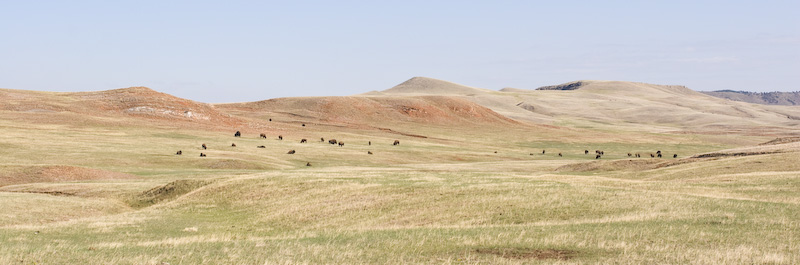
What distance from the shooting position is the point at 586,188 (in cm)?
3778

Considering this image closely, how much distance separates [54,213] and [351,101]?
136m

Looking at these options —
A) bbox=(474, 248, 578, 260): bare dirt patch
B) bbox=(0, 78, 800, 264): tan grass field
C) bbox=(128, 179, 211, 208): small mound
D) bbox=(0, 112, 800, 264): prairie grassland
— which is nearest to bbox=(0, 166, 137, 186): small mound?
bbox=(0, 78, 800, 264): tan grass field

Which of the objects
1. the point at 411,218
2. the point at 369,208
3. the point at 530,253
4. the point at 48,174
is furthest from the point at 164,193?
the point at 530,253

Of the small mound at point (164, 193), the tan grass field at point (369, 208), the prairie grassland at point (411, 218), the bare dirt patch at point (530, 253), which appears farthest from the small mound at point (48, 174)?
the bare dirt patch at point (530, 253)

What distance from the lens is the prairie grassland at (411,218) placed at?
20.9m

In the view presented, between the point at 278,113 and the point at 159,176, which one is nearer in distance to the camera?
the point at 159,176

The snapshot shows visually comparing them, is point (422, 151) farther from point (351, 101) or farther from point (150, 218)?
point (351, 101)

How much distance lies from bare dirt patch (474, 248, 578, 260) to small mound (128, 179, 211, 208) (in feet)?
88.1

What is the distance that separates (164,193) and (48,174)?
17.2 metres

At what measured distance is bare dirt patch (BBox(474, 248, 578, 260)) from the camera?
68.4 feet

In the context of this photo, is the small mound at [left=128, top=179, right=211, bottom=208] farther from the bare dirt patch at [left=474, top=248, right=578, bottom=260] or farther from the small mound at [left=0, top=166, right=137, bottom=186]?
the bare dirt patch at [left=474, top=248, right=578, bottom=260]

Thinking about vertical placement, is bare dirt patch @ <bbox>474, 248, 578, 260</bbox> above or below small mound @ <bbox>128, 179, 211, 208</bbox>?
above

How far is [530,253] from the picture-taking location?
21.5 meters

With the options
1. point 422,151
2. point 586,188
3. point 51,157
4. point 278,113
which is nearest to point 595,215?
point 586,188
